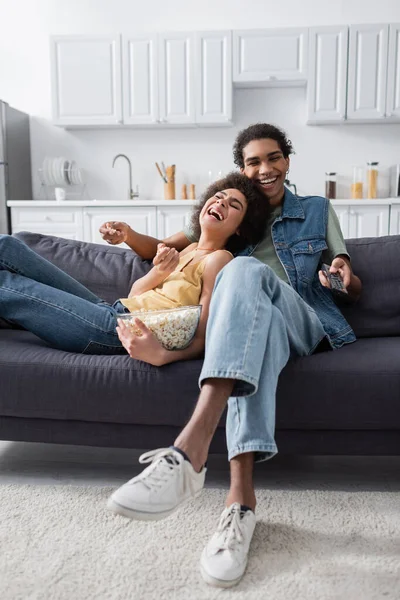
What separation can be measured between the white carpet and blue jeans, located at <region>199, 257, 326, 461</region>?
244mm

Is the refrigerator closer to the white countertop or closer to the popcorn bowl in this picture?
the white countertop

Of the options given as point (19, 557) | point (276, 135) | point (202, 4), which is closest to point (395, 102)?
point (202, 4)

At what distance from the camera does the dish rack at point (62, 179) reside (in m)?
4.84

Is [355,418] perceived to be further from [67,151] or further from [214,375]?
[67,151]

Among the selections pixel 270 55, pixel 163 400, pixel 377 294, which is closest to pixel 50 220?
pixel 270 55

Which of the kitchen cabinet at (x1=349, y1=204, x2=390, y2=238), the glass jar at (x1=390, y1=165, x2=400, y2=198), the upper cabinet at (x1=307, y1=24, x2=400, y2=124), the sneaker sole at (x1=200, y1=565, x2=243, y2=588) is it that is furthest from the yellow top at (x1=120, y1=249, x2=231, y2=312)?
the glass jar at (x1=390, y1=165, x2=400, y2=198)

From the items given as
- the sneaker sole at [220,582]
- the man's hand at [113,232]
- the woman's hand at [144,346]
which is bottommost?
the sneaker sole at [220,582]

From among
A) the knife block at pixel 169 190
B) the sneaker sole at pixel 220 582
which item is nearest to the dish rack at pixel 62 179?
the knife block at pixel 169 190

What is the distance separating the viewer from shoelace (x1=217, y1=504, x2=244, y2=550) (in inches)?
50.7

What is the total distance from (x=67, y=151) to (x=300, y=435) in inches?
160

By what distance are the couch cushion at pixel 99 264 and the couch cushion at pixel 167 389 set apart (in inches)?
21.9

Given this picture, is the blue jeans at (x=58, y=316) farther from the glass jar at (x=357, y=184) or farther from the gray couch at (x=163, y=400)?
the glass jar at (x=357, y=184)

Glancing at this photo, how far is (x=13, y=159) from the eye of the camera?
4.73m

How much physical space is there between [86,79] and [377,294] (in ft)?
11.1
